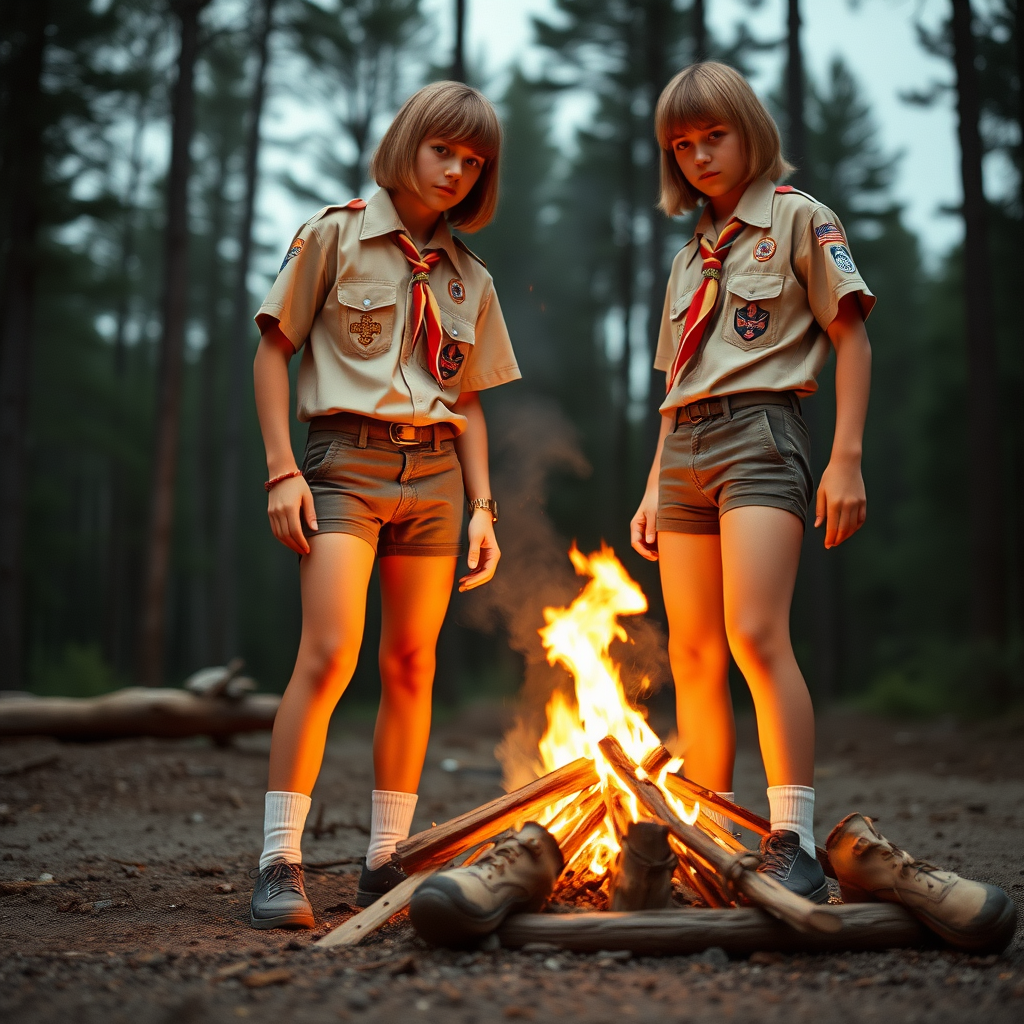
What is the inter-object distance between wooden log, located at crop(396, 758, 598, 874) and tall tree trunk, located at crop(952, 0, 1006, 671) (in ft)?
29.2

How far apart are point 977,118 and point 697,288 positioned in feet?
29.1

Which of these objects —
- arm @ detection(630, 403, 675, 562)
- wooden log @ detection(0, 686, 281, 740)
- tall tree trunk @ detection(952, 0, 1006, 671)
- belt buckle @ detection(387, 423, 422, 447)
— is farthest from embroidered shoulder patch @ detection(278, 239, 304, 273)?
tall tree trunk @ detection(952, 0, 1006, 671)

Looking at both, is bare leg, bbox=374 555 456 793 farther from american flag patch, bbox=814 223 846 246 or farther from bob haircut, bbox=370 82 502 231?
american flag patch, bbox=814 223 846 246

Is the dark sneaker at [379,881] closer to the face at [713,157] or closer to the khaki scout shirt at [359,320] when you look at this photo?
the khaki scout shirt at [359,320]

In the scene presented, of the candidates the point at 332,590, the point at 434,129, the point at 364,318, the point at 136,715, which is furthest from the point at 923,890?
the point at 136,715

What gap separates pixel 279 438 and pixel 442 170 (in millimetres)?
986

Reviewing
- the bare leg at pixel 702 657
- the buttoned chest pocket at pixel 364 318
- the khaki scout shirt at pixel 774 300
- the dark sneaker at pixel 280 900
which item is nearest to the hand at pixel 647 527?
the bare leg at pixel 702 657

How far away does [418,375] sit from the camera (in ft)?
10.0

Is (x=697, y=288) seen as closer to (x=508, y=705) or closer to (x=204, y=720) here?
(x=204, y=720)

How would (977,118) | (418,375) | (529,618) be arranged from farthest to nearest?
(977,118) → (529,618) → (418,375)

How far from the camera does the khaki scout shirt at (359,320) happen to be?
2.97 metres

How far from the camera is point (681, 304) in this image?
3.17 m

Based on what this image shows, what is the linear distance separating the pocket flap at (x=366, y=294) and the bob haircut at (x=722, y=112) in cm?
98

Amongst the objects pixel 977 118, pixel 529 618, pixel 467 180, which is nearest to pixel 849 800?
pixel 529 618
